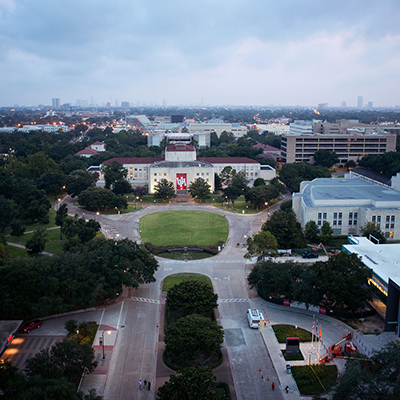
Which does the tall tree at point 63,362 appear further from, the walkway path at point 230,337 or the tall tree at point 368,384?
the tall tree at point 368,384

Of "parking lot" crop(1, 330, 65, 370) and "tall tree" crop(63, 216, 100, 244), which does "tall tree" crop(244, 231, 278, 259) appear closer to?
"tall tree" crop(63, 216, 100, 244)

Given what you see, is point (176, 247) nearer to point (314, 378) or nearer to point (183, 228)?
point (183, 228)

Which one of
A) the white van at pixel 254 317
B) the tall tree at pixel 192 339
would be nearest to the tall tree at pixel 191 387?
the tall tree at pixel 192 339

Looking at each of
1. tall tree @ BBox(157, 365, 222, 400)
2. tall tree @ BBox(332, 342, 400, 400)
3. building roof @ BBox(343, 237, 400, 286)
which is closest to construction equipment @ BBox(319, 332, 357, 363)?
tall tree @ BBox(332, 342, 400, 400)

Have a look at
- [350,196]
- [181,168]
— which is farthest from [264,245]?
[181,168]

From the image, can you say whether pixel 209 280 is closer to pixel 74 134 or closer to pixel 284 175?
pixel 284 175
